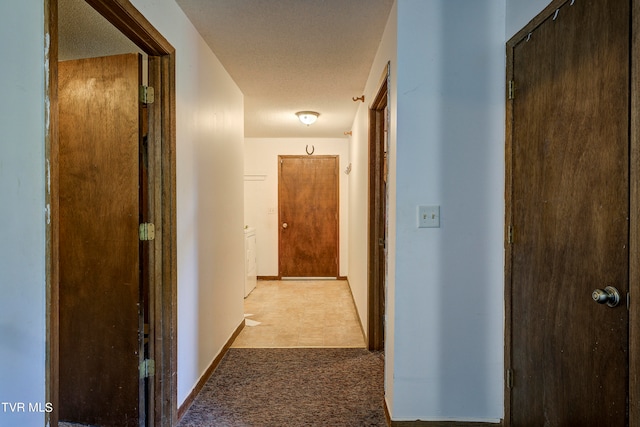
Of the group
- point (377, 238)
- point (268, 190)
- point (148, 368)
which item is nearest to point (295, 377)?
point (148, 368)

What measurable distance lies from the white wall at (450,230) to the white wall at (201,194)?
1.20 m

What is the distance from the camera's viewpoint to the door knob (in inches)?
42.1

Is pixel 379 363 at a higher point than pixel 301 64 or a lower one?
lower

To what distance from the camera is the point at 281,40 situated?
228 cm

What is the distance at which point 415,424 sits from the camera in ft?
5.73

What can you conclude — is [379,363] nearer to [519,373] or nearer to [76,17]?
[519,373]

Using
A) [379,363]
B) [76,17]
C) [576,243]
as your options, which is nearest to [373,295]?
[379,363]

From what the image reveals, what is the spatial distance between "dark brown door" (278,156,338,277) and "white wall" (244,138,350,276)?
103 millimetres

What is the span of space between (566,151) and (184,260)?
192 centimetres

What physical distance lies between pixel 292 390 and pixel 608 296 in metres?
1.80

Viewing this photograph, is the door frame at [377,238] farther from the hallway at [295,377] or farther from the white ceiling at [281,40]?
the white ceiling at [281,40]

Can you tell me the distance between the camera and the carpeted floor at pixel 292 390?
1.93 m
